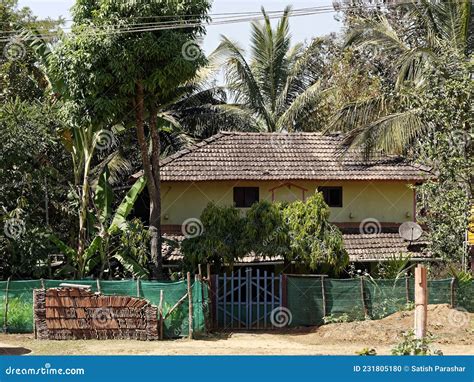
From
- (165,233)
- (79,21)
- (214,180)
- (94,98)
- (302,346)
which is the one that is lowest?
(302,346)

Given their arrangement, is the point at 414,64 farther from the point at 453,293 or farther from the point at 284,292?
the point at 284,292

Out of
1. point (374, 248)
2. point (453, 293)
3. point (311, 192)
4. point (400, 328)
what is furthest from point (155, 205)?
point (453, 293)

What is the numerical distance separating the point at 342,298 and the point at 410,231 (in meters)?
4.45

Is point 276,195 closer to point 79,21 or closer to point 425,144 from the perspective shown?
point 425,144

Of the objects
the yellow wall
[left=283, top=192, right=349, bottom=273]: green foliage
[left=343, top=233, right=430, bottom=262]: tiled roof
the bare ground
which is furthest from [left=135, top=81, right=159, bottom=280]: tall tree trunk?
[left=343, top=233, right=430, bottom=262]: tiled roof

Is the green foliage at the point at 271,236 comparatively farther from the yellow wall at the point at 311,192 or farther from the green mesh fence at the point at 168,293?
the yellow wall at the point at 311,192

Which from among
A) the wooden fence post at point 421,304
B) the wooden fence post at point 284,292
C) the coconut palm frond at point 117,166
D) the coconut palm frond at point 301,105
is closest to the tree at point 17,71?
the coconut palm frond at point 117,166

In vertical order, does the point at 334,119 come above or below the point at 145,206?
above

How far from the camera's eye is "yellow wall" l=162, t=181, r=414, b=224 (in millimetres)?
25188

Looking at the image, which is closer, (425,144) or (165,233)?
(425,144)

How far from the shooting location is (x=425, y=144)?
68.1 feet

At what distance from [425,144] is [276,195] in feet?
20.6

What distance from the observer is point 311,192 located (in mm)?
25766

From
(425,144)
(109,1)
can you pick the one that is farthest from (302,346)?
(109,1)
